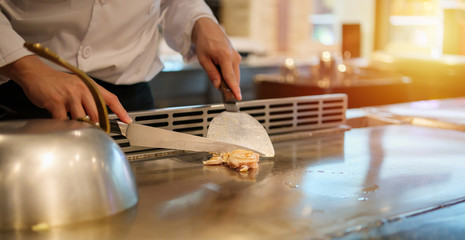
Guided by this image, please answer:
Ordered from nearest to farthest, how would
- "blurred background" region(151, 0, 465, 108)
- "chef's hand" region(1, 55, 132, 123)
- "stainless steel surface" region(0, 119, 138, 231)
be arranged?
"stainless steel surface" region(0, 119, 138, 231), "chef's hand" region(1, 55, 132, 123), "blurred background" region(151, 0, 465, 108)

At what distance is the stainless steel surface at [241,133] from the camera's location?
Result: 102 cm

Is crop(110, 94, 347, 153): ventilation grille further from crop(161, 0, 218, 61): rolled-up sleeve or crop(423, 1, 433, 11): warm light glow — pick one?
crop(423, 1, 433, 11): warm light glow

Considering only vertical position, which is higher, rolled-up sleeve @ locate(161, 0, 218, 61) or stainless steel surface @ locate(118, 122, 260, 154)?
rolled-up sleeve @ locate(161, 0, 218, 61)

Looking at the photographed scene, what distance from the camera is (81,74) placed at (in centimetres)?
73

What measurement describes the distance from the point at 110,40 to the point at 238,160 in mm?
592

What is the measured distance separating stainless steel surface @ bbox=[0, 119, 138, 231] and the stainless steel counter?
0.02 m

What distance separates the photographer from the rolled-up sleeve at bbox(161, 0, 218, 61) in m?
1.37

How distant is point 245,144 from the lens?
3.35ft

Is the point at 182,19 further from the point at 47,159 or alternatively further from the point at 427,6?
the point at 427,6

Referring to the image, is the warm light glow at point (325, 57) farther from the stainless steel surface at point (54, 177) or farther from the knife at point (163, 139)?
the stainless steel surface at point (54, 177)

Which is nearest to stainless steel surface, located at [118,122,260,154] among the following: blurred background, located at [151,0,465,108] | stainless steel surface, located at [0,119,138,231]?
stainless steel surface, located at [0,119,138,231]

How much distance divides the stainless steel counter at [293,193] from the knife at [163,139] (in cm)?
4

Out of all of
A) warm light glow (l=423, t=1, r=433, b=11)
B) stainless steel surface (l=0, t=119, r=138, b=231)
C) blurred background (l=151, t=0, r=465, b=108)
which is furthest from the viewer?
warm light glow (l=423, t=1, r=433, b=11)

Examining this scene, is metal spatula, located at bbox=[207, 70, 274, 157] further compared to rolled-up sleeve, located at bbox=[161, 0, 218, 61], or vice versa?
rolled-up sleeve, located at bbox=[161, 0, 218, 61]
